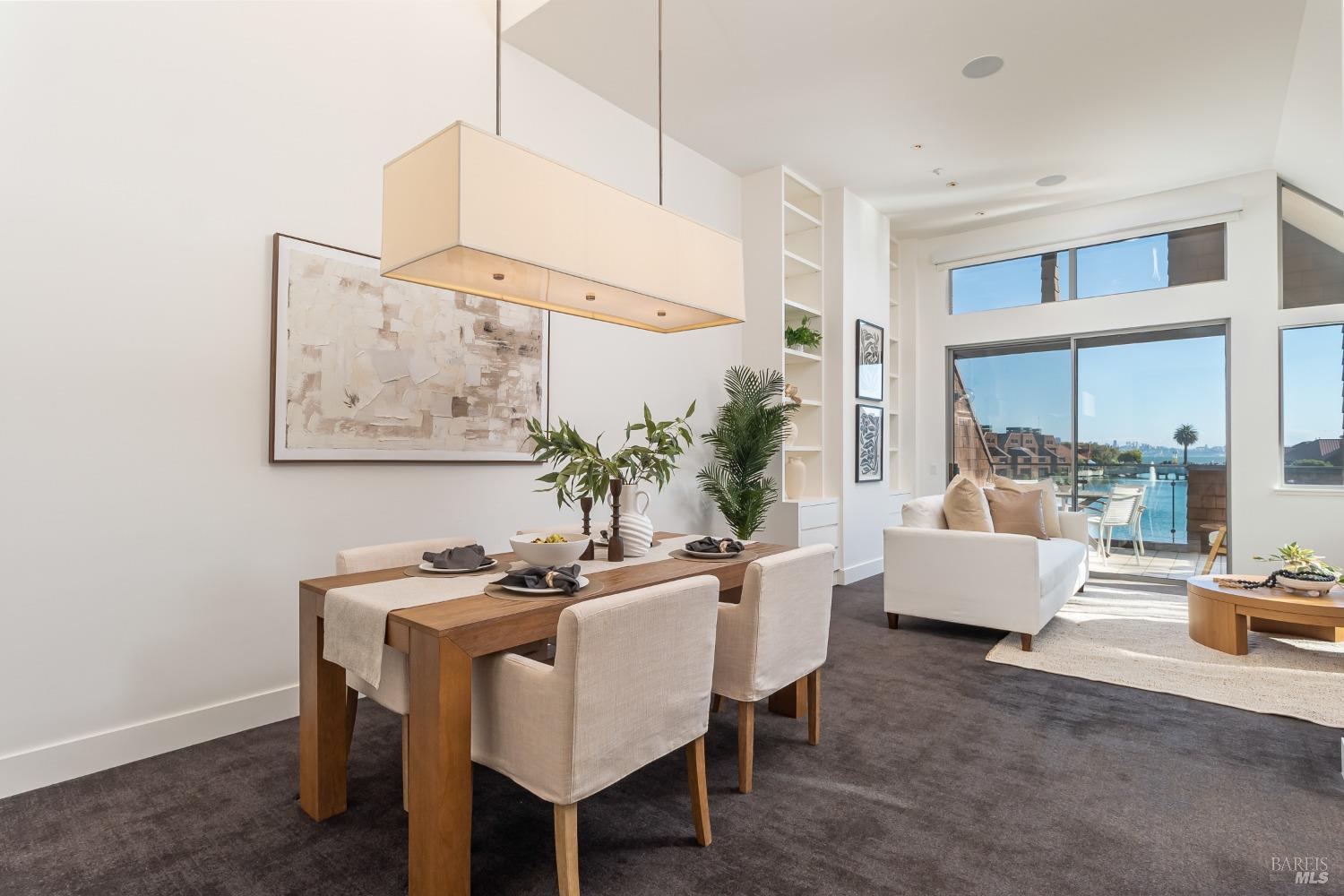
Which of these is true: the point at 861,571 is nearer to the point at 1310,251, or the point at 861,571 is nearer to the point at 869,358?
the point at 869,358

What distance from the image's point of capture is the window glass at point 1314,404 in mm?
4891

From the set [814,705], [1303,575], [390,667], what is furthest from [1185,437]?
[390,667]

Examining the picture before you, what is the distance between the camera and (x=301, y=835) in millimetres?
1896

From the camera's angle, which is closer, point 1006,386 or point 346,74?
point 346,74

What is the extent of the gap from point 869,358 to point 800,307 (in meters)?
0.97

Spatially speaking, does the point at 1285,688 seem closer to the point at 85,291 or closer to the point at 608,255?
the point at 608,255

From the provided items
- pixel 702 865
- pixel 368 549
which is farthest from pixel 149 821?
pixel 702 865

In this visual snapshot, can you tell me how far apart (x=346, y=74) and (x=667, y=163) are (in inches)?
86.7

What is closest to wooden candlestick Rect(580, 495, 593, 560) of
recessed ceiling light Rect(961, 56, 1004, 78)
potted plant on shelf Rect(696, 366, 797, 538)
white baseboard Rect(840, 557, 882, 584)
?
potted plant on shelf Rect(696, 366, 797, 538)

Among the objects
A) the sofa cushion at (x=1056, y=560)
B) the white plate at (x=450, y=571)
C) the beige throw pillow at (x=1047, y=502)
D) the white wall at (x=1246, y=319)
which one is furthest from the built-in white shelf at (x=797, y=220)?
the white plate at (x=450, y=571)

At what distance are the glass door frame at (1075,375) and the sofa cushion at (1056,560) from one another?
1.38 metres

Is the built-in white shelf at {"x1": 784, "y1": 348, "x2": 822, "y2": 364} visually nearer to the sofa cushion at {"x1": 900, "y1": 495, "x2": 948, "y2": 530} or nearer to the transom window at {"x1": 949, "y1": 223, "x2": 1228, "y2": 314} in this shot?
the sofa cushion at {"x1": 900, "y1": 495, "x2": 948, "y2": 530}

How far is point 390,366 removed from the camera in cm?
303

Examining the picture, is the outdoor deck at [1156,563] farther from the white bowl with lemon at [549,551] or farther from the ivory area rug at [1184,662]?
the white bowl with lemon at [549,551]
